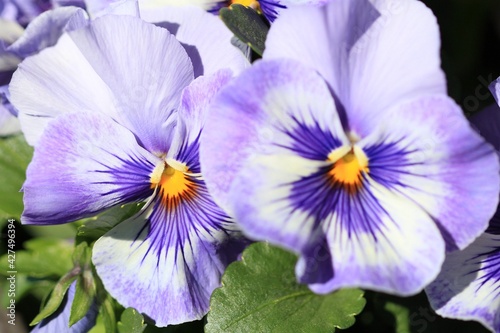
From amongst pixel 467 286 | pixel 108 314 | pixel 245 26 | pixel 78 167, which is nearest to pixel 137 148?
pixel 78 167

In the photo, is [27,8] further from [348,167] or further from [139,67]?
[348,167]

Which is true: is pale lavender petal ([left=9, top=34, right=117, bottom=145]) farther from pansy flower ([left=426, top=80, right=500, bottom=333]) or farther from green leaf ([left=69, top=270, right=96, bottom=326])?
pansy flower ([left=426, top=80, right=500, bottom=333])

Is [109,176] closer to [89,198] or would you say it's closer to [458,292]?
[89,198]

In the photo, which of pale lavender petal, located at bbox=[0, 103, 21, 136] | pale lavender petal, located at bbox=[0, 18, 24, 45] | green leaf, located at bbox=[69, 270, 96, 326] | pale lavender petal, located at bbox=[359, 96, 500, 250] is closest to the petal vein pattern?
pale lavender petal, located at bbox=[359, 96, 500, 250]

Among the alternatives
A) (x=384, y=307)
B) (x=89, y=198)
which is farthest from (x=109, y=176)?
(x=384, y=307)

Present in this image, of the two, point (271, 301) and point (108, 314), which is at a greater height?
point (271, 301)

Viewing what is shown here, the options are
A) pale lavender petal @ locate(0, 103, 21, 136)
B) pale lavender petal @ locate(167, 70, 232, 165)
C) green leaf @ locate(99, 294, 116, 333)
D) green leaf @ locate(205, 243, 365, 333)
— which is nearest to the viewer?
pale lavender petal @ locate(167, 70, 232, 165)
